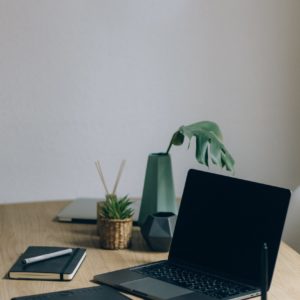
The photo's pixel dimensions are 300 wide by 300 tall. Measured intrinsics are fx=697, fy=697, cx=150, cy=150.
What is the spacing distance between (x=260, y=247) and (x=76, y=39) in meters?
1.31

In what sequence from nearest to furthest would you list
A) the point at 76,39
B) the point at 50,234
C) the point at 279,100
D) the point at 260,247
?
the point at 260,247 < the point at 50,234 < the point at 76,39 < the point at 279,100

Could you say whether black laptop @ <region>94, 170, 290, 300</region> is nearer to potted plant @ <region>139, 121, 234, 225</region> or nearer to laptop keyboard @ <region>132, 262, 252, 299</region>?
laptop keyboard @ <region>132, 262, 252, 299</region>

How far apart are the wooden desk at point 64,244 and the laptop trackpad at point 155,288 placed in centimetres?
10

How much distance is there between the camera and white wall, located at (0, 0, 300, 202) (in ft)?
8.06

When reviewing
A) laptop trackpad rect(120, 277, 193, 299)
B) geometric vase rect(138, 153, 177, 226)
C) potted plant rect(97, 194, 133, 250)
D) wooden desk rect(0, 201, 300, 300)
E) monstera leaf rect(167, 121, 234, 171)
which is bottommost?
wooden desk rect(0, 201, 300, 300)

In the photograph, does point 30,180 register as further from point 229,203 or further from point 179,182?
point 229,203

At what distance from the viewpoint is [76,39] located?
2.47 m

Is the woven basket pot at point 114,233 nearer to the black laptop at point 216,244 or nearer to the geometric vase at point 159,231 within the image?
the geometric vase at point 159,231

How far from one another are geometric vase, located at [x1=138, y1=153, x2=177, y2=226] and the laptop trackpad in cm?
36

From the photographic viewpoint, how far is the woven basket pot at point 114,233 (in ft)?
5.43

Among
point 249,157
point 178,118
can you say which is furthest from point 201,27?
point 249,157

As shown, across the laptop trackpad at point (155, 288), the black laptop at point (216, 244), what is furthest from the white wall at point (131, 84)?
the laptop trackpad at point (155, 288)

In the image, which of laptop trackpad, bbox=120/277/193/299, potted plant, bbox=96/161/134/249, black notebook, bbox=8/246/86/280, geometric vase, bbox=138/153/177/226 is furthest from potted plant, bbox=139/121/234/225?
laptop trackpad, bbox=120/277/193/299

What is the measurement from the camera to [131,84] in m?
2.53
